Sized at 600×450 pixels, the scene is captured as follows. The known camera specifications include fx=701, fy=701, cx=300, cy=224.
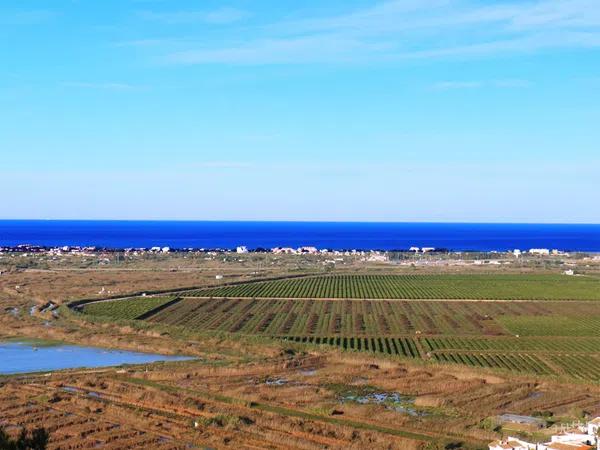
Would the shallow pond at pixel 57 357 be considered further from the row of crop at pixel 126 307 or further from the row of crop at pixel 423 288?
the row of crop at pixel 423 288

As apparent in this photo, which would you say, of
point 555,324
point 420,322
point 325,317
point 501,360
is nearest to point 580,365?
point 501,360

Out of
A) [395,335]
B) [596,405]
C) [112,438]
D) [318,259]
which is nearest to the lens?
[112,438]

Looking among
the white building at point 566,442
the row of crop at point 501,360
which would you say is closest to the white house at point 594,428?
the white building at point 566,442

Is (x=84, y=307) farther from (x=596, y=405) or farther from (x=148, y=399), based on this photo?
(x=596, y=405)

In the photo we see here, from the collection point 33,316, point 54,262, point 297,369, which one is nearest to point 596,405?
point 297,369

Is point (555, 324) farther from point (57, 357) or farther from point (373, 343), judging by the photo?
point (57, 357)
